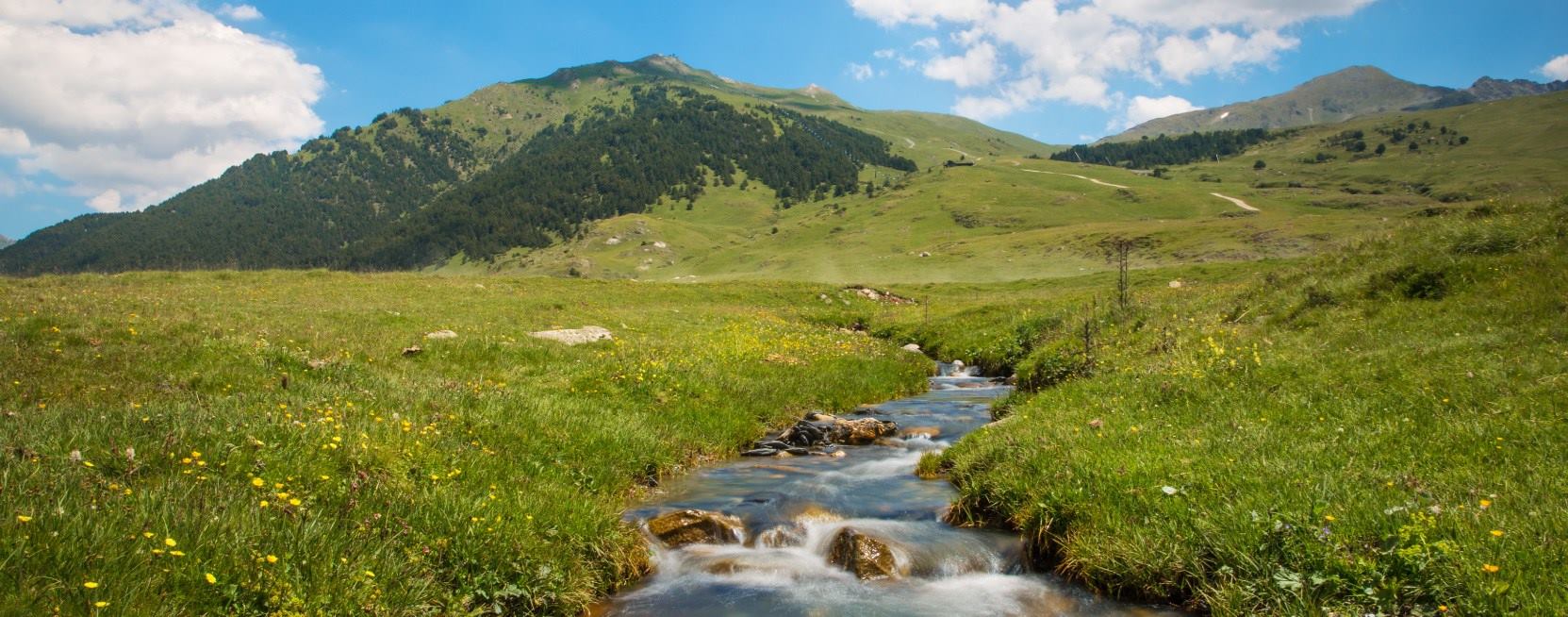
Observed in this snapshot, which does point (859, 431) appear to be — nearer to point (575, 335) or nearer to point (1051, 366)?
point (1051, 366)

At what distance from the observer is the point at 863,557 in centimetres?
934

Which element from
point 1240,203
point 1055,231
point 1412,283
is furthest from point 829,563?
point 1240,203

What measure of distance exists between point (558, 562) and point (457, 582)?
112cm

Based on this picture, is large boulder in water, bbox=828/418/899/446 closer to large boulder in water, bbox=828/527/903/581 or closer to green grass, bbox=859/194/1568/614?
green grass, bbox=859/194/1568/614

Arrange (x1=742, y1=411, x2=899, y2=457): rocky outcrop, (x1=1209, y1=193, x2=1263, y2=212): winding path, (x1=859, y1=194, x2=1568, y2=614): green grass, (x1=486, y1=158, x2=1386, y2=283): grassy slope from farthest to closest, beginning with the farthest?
1. (x1=1209, y1=193, x2=1263, y2=212): winding path
2. (x1=486, y1=158, x2=1386, y2=283): grassy slope
3. (x1=742, y1=411, x2=899, y2=457): rocky outcrop
4. (x1=859, y1=194, x2=1568, y2=614): green grass

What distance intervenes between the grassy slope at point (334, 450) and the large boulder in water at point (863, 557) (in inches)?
99.3

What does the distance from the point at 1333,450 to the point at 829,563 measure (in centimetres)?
650

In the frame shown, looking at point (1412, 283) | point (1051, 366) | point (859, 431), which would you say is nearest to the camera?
point (859, 431)

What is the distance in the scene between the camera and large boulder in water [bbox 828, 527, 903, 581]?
9195mm

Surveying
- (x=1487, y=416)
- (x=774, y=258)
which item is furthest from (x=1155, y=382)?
(x=774, y=258)

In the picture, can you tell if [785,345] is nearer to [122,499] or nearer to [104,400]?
[104,400]

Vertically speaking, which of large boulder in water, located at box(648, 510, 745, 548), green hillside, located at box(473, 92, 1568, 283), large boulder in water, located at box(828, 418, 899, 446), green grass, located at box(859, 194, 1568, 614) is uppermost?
green hillside, located at box(473, 92, 1568, 283)

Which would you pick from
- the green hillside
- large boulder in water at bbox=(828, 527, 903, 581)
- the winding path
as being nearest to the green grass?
large boulder in water at bbox=(828, 527, 903, 581)

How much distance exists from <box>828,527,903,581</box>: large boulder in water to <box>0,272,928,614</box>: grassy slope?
2523 mm
